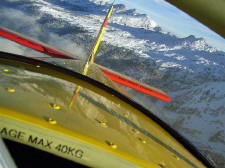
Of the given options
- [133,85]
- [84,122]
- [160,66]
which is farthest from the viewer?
[160,66]

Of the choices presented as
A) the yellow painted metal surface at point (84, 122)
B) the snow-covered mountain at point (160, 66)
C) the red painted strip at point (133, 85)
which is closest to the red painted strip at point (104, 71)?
the red painted strip at point (133, 85)

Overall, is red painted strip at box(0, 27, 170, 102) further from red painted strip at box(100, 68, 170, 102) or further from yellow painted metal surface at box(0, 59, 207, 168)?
yellow painted metal surface at box(0, 59, 207, 168)

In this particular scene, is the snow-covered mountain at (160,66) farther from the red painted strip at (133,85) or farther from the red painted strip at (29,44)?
the red painted strip at (29,44)

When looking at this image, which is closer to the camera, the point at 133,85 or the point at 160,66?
the point at 133,85

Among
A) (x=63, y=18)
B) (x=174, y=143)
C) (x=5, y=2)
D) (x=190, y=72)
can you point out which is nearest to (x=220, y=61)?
(x=190, y=72)

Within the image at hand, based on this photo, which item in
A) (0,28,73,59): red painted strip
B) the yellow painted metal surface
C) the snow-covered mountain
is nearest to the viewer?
the yellow painted metal surface

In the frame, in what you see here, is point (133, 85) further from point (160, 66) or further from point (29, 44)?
point (160, 66)

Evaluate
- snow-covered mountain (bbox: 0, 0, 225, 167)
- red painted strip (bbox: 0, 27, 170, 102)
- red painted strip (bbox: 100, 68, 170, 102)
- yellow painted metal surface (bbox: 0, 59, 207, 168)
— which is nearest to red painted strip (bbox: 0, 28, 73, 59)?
red painted strip (bbox: 0, 27, 170, 102)

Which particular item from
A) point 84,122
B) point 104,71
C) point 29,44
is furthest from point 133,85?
point 84,122
